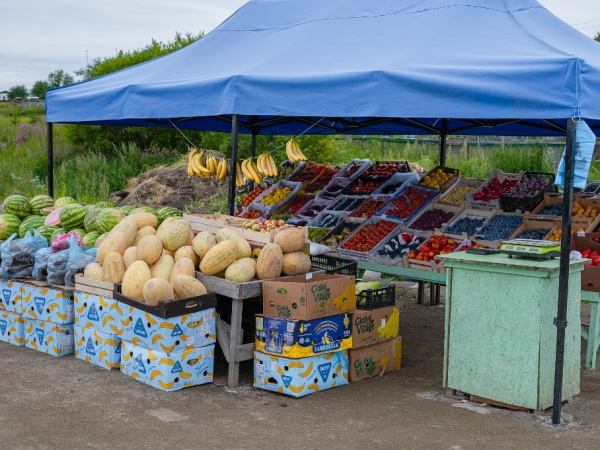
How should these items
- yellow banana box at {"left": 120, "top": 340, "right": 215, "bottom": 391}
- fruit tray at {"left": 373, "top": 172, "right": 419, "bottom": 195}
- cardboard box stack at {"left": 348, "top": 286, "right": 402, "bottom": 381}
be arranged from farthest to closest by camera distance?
fruit tray at {"left": 373, "top": 172, "right": 419, "bottom": 195} < cardboard box stack at {"left": 348, "top": 286, "right": 402, "bottom": 381} < yellow banana box at {"left": 120, "top": 340, "right": 215, "bottom": 391}

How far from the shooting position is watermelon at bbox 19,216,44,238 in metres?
7.78

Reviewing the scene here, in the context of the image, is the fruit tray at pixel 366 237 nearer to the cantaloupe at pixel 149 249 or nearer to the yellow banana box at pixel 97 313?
the cantaloupe at pixel 149 249

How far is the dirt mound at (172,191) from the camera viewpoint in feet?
54.4

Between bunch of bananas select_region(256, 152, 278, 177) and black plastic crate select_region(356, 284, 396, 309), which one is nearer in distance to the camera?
black plastic crate select_region(356, 284, 396, 309)

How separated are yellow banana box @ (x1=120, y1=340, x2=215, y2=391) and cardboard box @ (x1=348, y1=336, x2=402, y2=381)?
1.18 meters

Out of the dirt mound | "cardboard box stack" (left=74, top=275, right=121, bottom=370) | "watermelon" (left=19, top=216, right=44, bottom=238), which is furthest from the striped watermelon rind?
the dirt mound

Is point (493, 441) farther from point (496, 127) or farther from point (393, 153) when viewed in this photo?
point (393, 153)

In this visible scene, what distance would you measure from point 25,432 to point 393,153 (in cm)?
1762

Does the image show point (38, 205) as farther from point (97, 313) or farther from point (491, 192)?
point (491, 192)

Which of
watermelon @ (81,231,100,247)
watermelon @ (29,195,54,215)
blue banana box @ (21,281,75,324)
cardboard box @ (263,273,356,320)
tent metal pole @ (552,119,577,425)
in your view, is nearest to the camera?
tent metal pole @ (552,119,577,425)

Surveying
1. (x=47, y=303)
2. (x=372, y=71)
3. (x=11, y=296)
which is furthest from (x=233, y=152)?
(x=11, y=296)

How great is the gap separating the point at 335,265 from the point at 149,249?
1747 millimetres

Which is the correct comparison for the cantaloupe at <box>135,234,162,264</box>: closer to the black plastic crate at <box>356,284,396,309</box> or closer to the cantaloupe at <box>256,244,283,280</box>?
the cantaloupe at <box>256,244,283,280</box>

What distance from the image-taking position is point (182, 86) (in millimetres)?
6867
